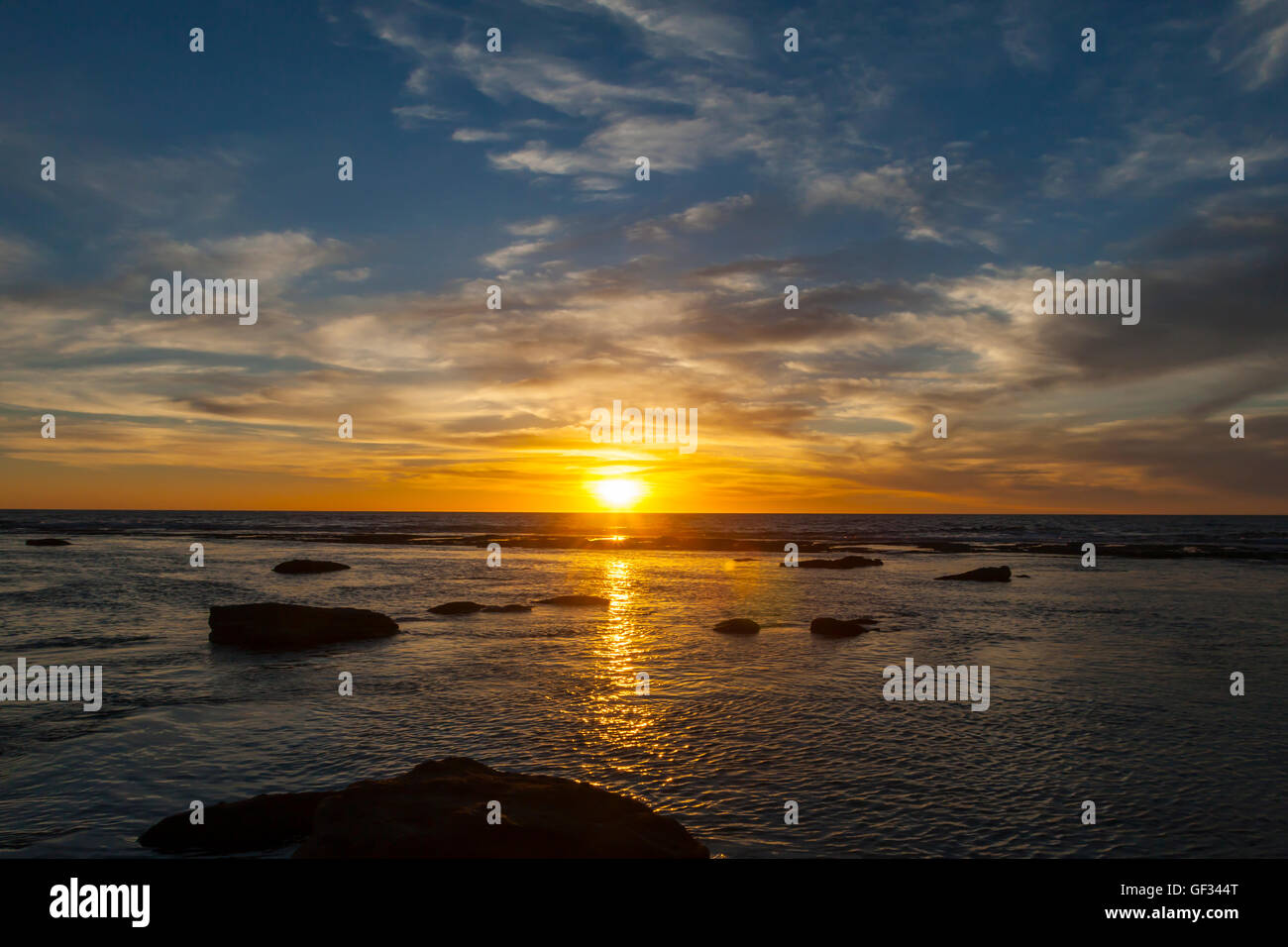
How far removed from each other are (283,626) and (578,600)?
675 inches

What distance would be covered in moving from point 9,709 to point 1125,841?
2405 cm

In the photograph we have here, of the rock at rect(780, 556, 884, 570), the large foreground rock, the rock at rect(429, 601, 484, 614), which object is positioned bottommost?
the rock at rect(780, 556, 884, 570)

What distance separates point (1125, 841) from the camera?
10.5 meters

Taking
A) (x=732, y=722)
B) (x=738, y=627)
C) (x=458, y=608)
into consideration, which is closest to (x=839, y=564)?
(x=738, y=627)

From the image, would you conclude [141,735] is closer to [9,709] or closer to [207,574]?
[9,709]

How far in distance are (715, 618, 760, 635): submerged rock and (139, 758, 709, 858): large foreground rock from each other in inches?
801

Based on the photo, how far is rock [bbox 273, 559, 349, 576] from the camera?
181ft

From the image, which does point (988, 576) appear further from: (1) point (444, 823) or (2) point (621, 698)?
(1) point (444, 823)

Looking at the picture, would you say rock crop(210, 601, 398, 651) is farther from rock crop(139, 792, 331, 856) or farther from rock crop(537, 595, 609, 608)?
rock crop(139, 792, 331, 856)

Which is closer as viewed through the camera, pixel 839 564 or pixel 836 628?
pixel 836 628

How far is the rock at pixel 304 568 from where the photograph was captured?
181 feet

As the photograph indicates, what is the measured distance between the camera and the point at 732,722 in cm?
1672

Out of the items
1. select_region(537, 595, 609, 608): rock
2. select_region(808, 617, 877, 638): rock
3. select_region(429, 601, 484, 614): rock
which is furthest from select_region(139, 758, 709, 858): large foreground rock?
select_region(537, 595, 609, 608): rock
